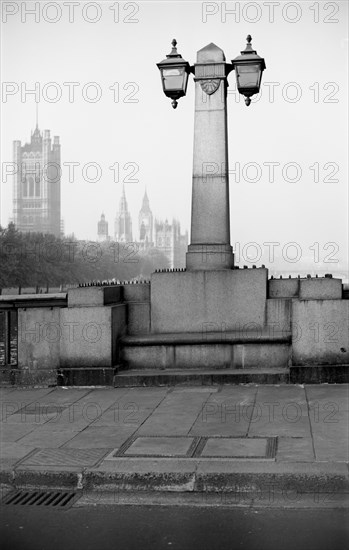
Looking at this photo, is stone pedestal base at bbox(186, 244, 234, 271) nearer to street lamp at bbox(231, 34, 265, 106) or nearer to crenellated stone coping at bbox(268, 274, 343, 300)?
crenellated stone coping at bbox(268, 274, 343, 300)

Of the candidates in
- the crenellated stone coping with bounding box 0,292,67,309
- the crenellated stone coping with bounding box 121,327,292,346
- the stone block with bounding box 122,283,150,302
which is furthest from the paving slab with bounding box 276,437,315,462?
the stone block with bounding box 122,283,150,302

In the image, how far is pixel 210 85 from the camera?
1153cm

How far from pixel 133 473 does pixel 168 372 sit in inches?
174

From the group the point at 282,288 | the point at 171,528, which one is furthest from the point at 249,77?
the point at 171,528

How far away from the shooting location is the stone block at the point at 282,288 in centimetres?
1103

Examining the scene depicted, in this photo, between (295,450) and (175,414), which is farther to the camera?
(175,414)

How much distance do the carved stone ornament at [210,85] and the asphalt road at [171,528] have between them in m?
7.48

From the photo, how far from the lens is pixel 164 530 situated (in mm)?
5043

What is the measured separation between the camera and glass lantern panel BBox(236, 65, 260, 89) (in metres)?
11.2

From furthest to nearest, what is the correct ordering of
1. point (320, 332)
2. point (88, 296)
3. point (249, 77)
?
point (249, 77) → point (88, 296) → point (320, 332)

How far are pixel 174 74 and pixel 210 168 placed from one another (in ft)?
4.87

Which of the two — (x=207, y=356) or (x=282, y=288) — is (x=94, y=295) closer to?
(x=207, y=356)

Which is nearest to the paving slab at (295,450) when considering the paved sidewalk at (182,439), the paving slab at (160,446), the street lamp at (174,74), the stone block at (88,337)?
the paved sidewalk at (182,439)

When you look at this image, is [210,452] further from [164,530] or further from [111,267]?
[111,267]
